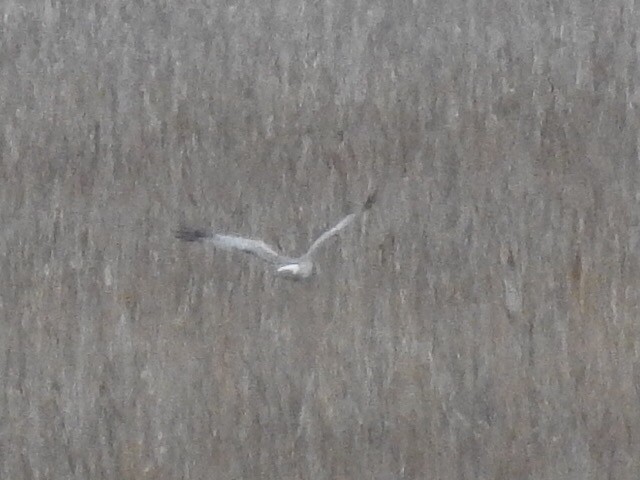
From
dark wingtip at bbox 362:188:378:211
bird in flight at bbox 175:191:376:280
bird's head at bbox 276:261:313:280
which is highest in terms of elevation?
dark wingtip at bbox 362:188:378:211

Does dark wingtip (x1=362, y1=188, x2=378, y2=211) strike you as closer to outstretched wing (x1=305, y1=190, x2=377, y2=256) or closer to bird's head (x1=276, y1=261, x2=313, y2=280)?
outstretched wing (x1=305, y1=190, x2=377, y2=256)

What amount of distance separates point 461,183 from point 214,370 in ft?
1.61

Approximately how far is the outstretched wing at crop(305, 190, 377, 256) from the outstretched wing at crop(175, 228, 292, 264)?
4 centimetres

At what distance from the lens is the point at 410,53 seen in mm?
1407

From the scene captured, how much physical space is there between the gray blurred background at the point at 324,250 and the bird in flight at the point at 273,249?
0.02 meters

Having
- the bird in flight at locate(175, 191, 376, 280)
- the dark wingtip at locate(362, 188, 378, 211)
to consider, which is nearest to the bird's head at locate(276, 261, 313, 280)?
the bird in flight at locate(175, 191, 376, 280)

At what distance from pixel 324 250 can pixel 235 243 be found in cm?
14

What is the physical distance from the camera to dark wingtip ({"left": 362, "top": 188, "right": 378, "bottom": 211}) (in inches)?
54.8

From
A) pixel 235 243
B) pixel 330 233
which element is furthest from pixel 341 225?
pixel 235 243

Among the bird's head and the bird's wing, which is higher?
the bird's wing

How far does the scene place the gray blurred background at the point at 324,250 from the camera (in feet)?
4.54

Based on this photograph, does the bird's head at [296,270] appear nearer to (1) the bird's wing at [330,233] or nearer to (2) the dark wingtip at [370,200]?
(1) the bird's wing at [330,233]

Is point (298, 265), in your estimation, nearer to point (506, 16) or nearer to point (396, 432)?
point (396, 432)

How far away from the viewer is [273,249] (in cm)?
138
